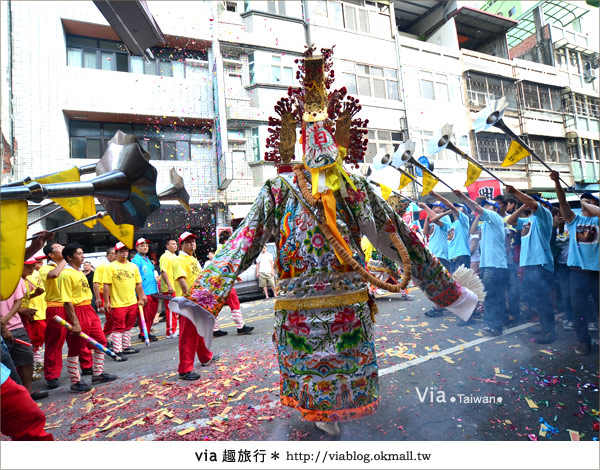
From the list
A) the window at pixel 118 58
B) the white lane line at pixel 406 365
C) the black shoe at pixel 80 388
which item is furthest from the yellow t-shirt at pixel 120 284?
the window at pixel 118 58

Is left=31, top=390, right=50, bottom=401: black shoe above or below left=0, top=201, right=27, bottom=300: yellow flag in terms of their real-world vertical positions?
below

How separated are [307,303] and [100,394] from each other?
10.3 feet

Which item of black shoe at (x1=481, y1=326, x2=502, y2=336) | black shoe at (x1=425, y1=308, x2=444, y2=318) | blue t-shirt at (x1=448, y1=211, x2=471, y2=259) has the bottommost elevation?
black shoe at (x1=481, y1=326, x2=502, y2=336)

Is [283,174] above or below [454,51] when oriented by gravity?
below

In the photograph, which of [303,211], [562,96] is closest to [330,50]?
[303,211]

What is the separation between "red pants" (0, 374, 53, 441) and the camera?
1854 millimetres

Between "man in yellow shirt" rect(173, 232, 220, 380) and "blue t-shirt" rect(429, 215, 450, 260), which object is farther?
"blue t-shirt" rect(429, 215, 450, 260)

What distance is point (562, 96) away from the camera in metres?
17.2

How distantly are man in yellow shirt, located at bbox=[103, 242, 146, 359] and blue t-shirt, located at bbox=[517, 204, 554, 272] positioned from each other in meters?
5.90

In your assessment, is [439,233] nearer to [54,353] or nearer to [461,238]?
[461,238]

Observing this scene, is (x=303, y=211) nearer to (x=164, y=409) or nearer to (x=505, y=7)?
(x=164, y=409)

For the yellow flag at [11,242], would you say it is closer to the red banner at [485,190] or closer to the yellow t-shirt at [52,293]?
the yellow t-shirt at [52,293]

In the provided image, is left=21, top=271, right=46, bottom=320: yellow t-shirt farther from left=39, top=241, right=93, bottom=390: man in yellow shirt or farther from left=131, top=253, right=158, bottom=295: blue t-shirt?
left=131, top=253, right=158, bottom=295: blue t-shirt

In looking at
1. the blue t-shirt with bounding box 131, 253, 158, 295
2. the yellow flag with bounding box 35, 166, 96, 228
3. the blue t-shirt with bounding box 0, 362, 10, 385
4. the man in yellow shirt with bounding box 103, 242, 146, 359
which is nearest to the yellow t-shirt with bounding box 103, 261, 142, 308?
the man in yellow shirt with bounding box 103, 242, 146, 359
